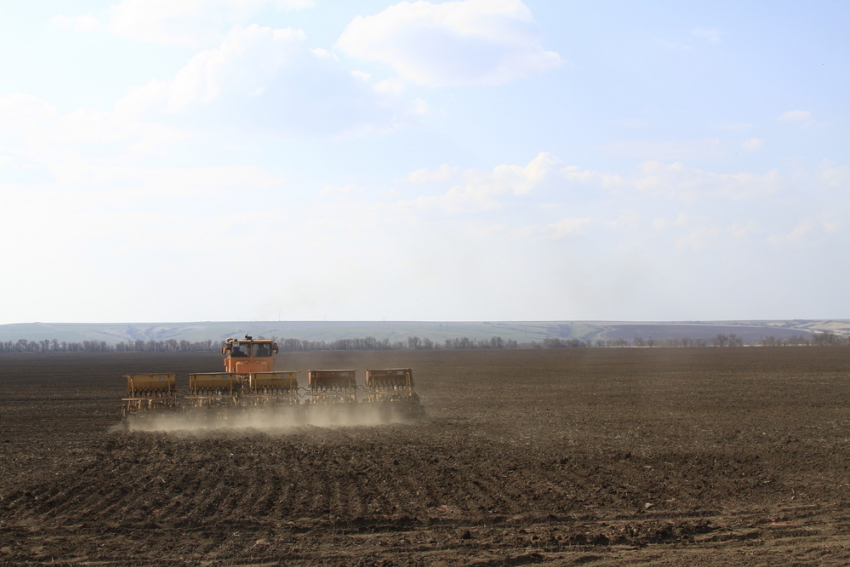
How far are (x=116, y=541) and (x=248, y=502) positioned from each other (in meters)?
2.23

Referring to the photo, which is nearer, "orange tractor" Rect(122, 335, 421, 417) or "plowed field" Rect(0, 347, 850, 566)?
"plowed field" Rect(0, 347, 850, 566)

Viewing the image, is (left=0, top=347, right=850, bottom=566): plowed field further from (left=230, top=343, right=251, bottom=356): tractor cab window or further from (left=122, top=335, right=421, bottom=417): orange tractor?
(left=230, top=343, right=251, bottom=356): tractor cab window

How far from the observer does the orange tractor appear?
20844mm

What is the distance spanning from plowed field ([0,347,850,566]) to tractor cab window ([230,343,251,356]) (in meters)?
5.70

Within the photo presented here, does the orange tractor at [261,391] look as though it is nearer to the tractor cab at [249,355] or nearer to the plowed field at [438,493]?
the plowed field at [438,493]

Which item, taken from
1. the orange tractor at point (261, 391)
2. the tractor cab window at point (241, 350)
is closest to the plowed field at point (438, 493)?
the orange tractor at point (261, 391)

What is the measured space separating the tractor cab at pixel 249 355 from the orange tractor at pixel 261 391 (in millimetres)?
2960

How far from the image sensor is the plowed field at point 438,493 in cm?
834

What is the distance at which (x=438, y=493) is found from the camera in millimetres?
11109


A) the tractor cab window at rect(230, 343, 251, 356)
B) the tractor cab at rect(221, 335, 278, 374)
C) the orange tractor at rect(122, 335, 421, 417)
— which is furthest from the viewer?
the tractor cab window at rect(230, 343, 251, 356)

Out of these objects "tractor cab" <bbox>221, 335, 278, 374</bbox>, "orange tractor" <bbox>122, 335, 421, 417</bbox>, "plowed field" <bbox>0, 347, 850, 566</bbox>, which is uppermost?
"tractor cab" <bbox>221, 335, 278, 374</bbox>

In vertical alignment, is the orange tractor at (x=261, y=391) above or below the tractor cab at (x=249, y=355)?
below

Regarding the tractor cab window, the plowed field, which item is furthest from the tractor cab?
the plowed field

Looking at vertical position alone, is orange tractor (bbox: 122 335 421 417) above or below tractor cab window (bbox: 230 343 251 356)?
below
